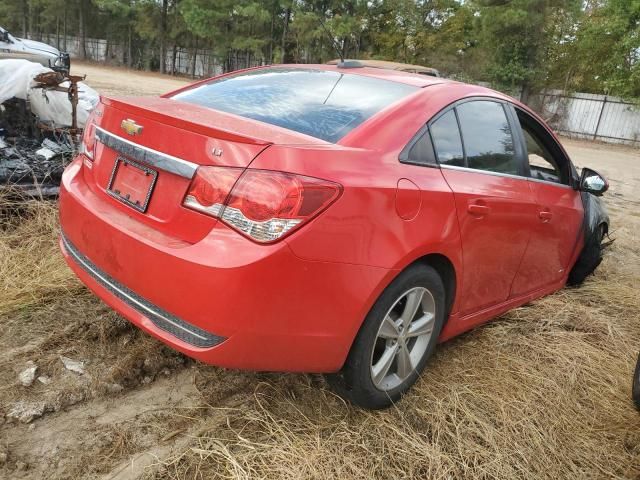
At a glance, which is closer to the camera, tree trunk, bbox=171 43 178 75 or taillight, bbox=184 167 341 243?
taillight, bbox=184 167 341 243

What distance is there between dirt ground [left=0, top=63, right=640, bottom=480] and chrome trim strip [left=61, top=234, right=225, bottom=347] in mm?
477

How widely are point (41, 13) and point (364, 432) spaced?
54.3 metres

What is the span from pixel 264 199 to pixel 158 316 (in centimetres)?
64

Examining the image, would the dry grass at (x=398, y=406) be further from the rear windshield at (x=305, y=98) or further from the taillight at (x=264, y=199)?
the rear windshield at (x=305, y=98)

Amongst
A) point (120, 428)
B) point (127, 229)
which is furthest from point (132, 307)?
point (120, 428)

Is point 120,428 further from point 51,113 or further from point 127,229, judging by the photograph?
point 51,113

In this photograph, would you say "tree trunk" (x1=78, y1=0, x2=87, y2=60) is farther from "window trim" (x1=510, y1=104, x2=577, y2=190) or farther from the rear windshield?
"window trim" (x1=510, y1=104, x2=577, y2=190)

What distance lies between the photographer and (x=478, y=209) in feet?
8.55

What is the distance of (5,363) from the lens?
8.33 feet

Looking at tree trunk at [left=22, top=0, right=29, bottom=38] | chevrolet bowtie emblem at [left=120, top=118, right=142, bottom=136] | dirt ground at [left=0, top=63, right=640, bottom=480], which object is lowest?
dirt ground at [left=0, top=63, right=640, bottom=480]

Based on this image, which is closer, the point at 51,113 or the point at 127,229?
the point at 127,229

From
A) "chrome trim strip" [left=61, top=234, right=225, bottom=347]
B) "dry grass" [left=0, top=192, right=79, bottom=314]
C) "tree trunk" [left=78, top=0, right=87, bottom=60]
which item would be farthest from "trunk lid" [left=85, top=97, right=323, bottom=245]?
"tree trunk" [left=78, top=0, right=87, bottom=60]

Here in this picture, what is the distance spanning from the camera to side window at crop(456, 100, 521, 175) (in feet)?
8.96

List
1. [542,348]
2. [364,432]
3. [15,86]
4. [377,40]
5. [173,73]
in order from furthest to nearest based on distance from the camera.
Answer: [173,73] → [377,40] → [15,86] → [542,348] → [364,432]
